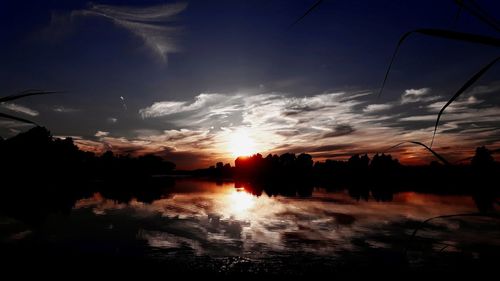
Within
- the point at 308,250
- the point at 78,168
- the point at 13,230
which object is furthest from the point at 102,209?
the point at 78,168

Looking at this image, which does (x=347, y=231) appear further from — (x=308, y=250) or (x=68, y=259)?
(x=68, y=259)

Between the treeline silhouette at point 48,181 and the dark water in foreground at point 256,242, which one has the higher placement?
the treeline silhouette at point 48,181

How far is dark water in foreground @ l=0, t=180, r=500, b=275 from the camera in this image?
16.5 m

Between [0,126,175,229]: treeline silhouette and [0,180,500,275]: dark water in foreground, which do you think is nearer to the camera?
[0,180,500,275]: dark water in foreground

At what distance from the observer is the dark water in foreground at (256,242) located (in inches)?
650

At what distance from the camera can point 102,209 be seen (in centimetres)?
3606

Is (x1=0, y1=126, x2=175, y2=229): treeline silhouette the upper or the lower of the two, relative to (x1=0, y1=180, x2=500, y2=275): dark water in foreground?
upper

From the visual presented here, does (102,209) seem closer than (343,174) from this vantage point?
Yes

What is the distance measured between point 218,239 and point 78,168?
134 m

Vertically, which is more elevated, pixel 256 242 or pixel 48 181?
pixel 48 181

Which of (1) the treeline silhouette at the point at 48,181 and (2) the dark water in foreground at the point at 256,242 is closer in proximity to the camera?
(2) the dark water in foreground at the point at 256,242

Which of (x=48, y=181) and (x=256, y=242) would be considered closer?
(x=256, y=242)

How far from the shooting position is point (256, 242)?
21344 millimetres

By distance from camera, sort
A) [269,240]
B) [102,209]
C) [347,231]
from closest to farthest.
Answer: [269,240], [347,231], [102,209]
